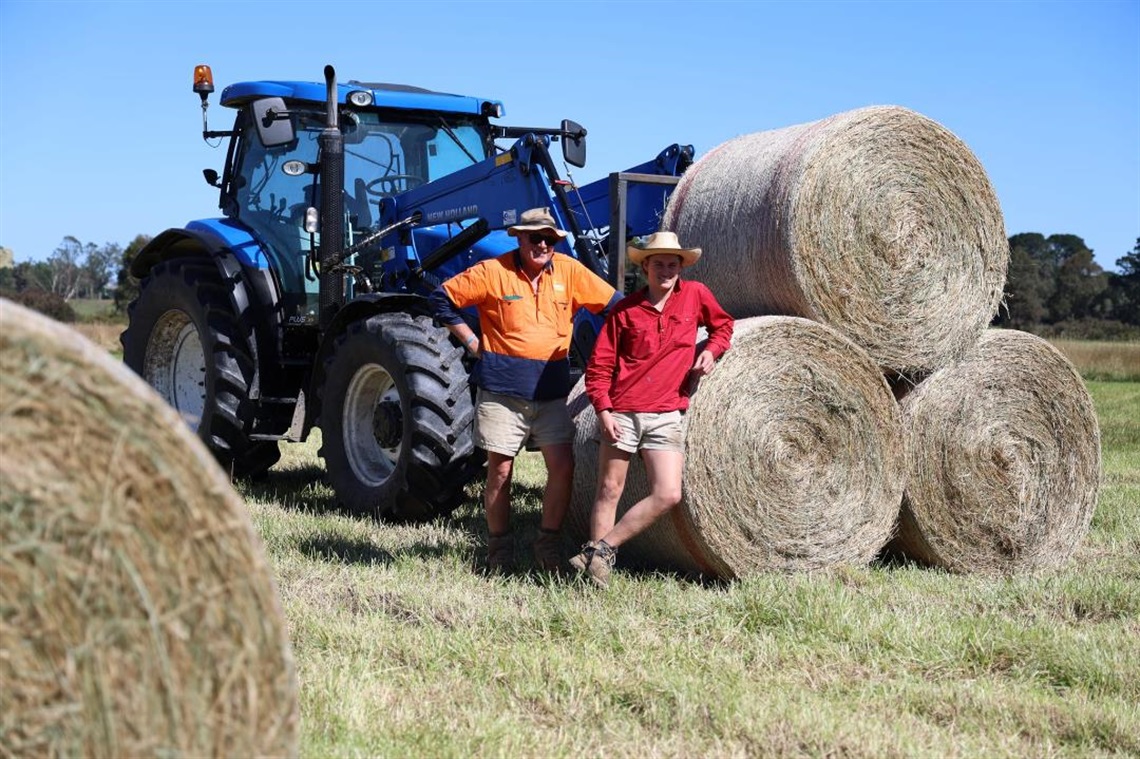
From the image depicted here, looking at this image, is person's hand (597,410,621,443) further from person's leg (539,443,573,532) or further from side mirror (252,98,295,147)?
side mirror (252,98,295,147)

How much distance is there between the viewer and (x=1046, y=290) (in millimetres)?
62531

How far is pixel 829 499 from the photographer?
18.8 feet

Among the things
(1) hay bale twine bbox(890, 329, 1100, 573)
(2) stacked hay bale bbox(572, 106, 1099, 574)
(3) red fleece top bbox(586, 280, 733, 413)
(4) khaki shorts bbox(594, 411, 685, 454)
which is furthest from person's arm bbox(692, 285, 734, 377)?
(1) hay bale twine bbox(890, 329, 1100, 573)

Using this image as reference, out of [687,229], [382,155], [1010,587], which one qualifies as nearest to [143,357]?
[382,155]

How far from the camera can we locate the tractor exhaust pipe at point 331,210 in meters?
7.33

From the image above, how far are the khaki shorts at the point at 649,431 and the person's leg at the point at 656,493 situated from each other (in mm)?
30

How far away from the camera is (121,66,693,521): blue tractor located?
6.68 metres

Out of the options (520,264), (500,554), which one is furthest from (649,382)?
(500,554)

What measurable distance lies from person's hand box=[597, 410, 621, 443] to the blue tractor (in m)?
1.29

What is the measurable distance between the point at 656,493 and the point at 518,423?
2.43 ft

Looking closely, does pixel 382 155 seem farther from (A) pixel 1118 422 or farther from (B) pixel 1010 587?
A: (A) pixel 1118 422

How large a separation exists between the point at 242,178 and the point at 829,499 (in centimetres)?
458

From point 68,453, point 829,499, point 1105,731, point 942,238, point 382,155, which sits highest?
point 382,155

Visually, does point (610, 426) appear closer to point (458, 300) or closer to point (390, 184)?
point (458, 300)
